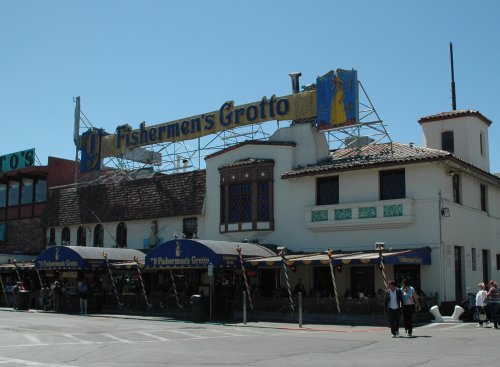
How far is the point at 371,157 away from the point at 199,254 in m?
9.12

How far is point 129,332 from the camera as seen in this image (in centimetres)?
2230

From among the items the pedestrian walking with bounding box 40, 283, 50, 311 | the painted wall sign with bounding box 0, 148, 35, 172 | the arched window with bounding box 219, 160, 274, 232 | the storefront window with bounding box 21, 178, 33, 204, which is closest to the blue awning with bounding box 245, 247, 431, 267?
the arched window with bounding box 219, 160, 274, 232

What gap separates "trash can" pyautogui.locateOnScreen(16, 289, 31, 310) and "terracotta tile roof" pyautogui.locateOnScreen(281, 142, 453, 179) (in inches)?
649

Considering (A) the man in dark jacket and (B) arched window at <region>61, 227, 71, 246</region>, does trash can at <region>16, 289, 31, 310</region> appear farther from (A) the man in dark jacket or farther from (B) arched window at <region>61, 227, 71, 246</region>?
(A) the man in dark jacket

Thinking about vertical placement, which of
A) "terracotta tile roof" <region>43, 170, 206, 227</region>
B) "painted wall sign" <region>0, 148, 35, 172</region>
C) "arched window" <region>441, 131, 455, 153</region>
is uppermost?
"painted wall sign" <region>0, 148, 35, 172</region>

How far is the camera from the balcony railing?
28.2 m

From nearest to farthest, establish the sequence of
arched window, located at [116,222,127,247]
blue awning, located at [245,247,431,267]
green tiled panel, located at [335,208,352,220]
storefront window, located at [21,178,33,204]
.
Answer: blue awning, located at [245,247,431,267] < green tiled panel, located at [335,208,352,220] < arched window, located at [116,222,127,247] < storefront window, located at [21,178,33,204]

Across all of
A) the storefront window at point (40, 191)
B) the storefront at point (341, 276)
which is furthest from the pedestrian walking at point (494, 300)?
the storefront window at point (40, 191)

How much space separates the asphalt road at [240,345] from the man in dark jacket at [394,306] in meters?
0.42

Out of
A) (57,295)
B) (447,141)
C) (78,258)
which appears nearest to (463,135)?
(447,141)

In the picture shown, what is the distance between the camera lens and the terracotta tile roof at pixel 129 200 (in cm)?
3656

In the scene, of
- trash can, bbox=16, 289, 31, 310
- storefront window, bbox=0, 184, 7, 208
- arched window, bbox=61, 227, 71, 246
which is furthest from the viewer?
storefront window, bbox=0, 184, 7, 208

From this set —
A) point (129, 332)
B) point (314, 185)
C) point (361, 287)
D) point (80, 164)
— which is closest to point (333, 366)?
point (129, 332)

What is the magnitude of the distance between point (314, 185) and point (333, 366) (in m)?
18.7
